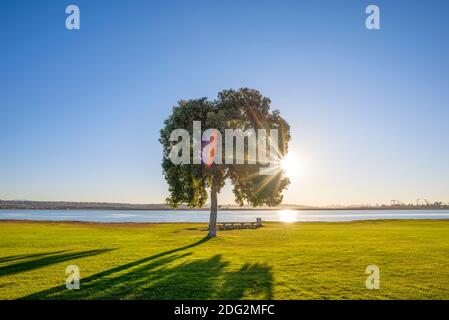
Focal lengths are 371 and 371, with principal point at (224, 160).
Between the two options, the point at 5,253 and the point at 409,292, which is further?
the point at 5,253

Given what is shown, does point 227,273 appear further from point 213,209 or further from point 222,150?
point 213,209

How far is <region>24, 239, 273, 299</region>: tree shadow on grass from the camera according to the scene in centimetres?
1546

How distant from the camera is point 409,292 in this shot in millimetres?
15797

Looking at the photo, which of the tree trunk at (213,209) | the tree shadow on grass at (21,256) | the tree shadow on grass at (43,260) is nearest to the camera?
the tree shadow on grass at (43,260)

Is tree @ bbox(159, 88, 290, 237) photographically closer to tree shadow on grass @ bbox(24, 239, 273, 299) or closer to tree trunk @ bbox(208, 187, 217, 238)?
tree trunk @ bbox(208, 187, 217, 238)

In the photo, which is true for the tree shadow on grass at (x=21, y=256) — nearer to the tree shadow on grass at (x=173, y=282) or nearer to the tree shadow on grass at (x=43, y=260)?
the tree shadow on grass at (x=43, y=260)

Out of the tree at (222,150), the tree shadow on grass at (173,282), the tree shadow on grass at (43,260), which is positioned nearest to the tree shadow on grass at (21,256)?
the tree shadow on grass at (43,260)

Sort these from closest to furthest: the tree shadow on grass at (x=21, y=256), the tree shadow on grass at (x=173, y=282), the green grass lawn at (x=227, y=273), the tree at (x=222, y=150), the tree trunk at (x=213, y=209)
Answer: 1. the tree shadow on grass at (x=173, y=282)
2. the green grass lawn at (x=227, y=273)
3. the tree shadow on grass at (x=21, y=256)
4. the tree at (x=222, y=150)
5. the tree trunk at (x=213, y=209)

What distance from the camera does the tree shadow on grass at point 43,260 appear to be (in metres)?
21.6

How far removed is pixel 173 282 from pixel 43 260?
482 inches

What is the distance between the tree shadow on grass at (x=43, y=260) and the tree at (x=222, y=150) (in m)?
14.4

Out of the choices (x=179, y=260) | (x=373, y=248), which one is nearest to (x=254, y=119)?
(x=373, y=248)
